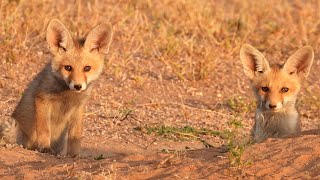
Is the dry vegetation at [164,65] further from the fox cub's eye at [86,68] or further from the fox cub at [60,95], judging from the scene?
the fox cub's eye at [86,68]

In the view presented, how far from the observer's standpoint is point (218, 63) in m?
10.7

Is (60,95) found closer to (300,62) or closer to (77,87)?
(77,87)

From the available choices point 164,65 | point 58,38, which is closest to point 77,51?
point 58,38

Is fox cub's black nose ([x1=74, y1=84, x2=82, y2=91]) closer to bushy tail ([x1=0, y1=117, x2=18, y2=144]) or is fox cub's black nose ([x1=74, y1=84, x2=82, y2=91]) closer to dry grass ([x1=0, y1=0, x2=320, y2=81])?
bushy tail ([x1=0, y1=117, x2=18, y2=144])

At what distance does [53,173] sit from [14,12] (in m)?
5.43

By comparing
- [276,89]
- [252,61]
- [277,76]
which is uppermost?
[252,61]

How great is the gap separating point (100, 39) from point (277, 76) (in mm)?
1725

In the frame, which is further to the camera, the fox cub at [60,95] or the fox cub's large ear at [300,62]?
the fox cub's large ear at [300,62]

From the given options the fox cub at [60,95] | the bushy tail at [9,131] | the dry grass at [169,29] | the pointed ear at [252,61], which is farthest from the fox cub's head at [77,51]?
the dry grass at [169,29]

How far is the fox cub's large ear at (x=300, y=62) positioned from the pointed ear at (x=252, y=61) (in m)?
0.22

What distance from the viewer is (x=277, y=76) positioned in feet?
23.7

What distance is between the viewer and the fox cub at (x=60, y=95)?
6.76 metres

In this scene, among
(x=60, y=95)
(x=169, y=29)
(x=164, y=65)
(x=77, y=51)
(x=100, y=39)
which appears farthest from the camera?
(x=169, y=29)

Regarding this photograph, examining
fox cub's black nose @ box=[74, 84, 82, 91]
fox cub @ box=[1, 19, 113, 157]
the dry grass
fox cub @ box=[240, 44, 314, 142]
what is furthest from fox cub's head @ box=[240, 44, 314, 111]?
the dry grass
